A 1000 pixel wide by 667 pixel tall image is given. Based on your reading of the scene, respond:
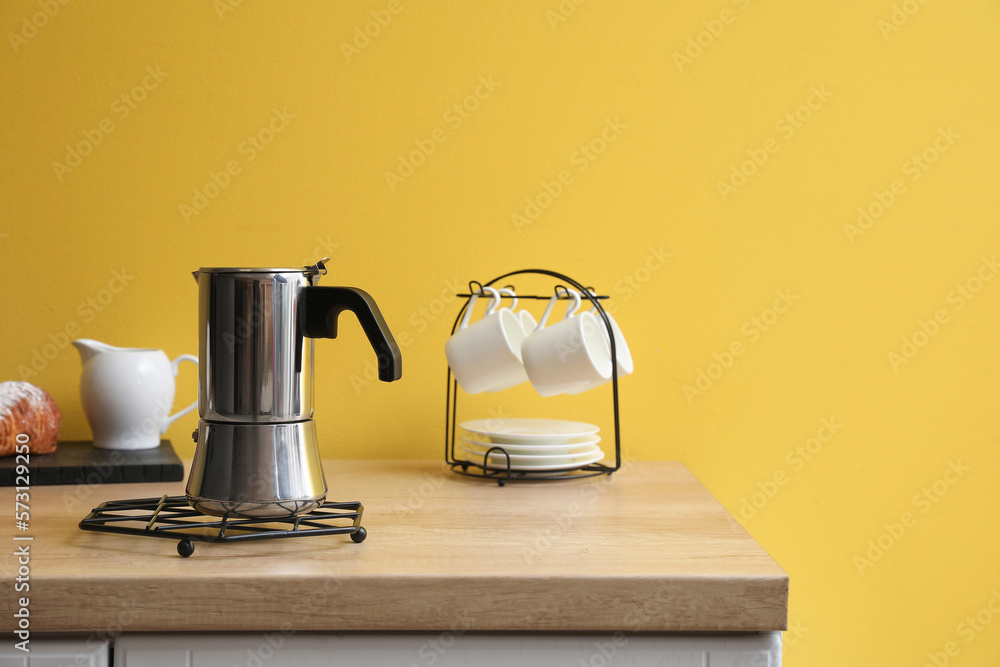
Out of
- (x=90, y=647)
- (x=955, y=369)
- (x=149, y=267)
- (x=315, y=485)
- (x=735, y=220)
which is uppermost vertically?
(x=735, y=220)

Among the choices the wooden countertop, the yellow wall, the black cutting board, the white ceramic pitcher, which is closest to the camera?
the wooden countertop

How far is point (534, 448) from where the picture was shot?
1.16 meters

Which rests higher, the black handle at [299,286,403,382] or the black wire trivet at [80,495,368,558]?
the black handle at [299,286,403,382]

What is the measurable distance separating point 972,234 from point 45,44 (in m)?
1.51

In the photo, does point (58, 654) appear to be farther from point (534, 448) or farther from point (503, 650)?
point (534, 448)

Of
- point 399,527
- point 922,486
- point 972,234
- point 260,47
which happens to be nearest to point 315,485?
point 399,527

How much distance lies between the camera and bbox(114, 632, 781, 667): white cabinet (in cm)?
74

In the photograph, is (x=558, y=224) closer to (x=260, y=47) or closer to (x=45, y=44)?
(x=260, y=47)

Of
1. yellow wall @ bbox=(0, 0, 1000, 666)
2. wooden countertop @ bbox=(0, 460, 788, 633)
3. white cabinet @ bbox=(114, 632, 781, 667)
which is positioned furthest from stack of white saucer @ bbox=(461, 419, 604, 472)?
white cabinet @ bbox=(114, 632, 781, 667)

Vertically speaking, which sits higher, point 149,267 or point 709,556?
point 149,267

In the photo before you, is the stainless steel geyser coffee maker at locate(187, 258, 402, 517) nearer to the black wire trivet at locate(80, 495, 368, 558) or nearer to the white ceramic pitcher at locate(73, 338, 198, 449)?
the black wire trivet at locate(80, 495, 368, 558)

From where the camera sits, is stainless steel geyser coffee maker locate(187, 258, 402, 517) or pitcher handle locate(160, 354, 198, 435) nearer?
stainless steel geyser coffee maker locate(187, 258, 402, 517)

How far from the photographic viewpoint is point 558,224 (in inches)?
53.8

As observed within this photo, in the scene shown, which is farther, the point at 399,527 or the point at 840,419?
the point at 840,419
